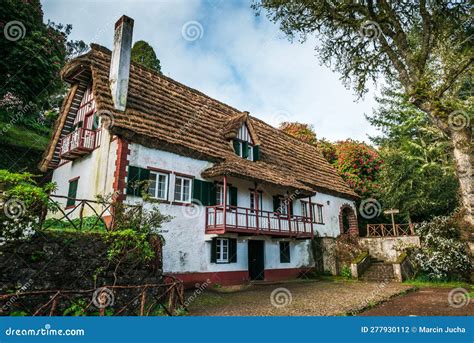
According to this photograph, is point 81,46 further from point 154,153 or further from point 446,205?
point 446,205

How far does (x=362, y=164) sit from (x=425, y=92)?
1651 cm

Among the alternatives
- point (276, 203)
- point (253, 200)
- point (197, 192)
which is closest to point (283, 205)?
point (276, 203)

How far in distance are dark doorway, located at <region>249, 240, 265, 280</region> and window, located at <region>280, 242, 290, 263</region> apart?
185cm

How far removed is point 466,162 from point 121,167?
12.4m

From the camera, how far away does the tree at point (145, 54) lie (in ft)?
111

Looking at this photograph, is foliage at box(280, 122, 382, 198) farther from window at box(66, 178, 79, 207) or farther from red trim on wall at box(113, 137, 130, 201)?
window at box(66, 178, 79, 207)

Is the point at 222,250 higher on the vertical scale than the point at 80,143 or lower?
lower

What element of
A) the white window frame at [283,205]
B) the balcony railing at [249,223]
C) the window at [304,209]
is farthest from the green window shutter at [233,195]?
the window at [304,209]

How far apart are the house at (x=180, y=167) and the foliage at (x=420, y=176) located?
785 centimetres

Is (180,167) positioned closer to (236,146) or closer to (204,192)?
(204,192)

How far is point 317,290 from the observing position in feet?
46.0

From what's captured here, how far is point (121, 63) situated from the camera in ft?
46.8

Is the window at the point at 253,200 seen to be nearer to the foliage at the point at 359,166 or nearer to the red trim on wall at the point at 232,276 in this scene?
the red trim on wall at the point at 232,276

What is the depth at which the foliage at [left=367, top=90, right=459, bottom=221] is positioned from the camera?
69.4 ft
